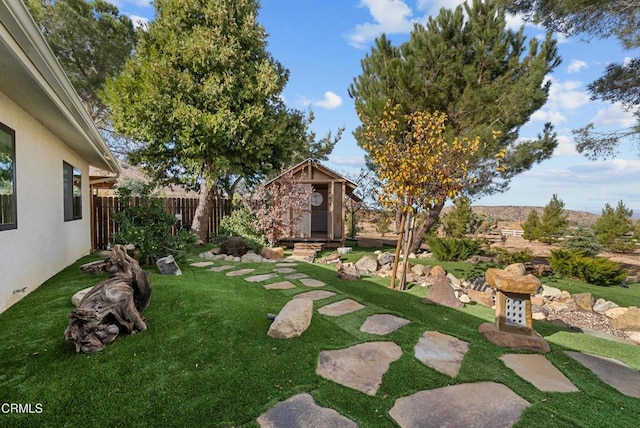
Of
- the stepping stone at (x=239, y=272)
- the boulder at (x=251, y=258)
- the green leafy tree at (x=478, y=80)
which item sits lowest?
the boulder at (x=251, y=258)

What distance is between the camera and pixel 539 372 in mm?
2410

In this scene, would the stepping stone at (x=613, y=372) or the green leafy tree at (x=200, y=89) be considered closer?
the stepping stone at (x=613, y=372)

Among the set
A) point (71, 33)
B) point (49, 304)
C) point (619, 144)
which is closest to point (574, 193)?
point (619, 144)

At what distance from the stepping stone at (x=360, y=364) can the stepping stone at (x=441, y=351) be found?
0.69 feet

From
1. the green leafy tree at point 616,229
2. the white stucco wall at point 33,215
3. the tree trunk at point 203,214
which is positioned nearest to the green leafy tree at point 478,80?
the tree trunk at point 203,214

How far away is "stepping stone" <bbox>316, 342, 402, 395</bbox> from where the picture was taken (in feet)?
6.89

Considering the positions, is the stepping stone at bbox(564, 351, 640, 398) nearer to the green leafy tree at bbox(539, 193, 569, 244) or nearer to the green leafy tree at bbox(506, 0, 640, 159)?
the green leafy tree at bbox(506, 0, 640, 159)

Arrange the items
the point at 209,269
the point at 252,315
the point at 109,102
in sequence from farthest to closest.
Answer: the point at 109,102 < the point at 209,269 < the point at 252,315

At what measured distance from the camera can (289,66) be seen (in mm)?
10969

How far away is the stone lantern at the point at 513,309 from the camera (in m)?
2.96

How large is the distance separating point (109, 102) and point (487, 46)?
10656 mm

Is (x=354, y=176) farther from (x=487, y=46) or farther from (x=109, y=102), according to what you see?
(x=109, y=102)

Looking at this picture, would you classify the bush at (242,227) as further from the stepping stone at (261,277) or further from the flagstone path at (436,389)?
the flagstone path at (436,389)

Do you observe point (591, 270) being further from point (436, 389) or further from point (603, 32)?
point (436, 389)
